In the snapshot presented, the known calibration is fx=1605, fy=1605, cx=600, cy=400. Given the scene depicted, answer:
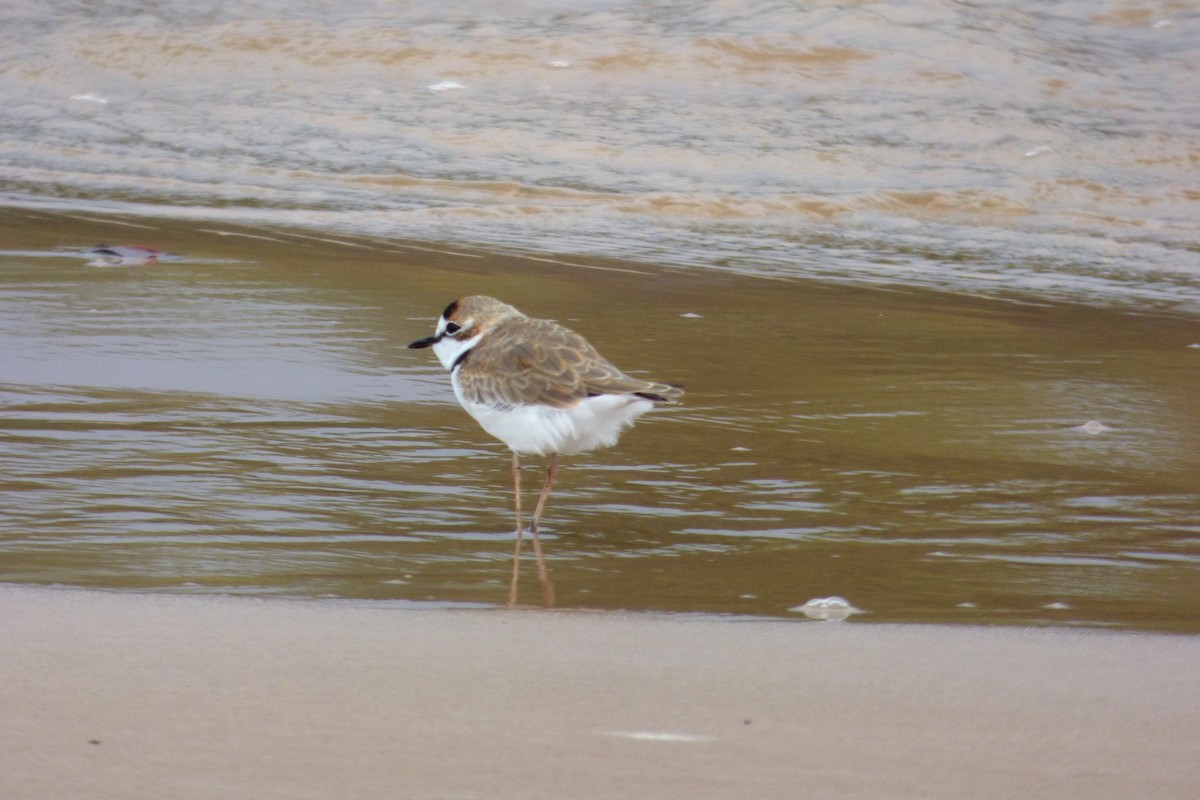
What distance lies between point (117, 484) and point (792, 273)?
4.72 m

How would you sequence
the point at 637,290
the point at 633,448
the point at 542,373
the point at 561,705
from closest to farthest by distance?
the point at 561,705, the point at 542,373, the point at 633,448, the point at 637,290

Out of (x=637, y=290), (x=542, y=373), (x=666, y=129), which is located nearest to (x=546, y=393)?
(x=542, y=373)

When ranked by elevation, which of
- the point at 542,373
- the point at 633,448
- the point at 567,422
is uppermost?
the point at 542,373

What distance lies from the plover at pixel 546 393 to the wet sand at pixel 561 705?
92 cm

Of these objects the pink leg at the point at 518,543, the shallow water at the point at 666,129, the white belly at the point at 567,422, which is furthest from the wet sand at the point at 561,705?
the shallow water at the point at 666,129

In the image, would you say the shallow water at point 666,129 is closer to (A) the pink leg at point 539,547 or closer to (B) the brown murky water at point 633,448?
(B) the brown murky water at point 633,448

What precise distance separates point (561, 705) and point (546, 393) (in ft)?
5.31

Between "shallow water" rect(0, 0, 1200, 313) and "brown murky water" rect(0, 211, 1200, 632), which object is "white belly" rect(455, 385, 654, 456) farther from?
"shallow water" rect(0, 0, 1200, 313)

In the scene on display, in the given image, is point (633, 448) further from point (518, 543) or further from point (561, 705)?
point (561, 705)

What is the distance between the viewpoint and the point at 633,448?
5.28 m

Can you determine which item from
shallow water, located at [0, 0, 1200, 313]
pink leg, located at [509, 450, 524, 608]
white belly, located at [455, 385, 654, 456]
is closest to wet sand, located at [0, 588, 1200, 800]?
pink leg, located at [509, 450, 524, 608]

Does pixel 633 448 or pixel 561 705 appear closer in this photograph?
pixel 561 705

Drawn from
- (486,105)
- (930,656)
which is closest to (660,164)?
(486,105)

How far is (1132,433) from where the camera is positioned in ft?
18.2
